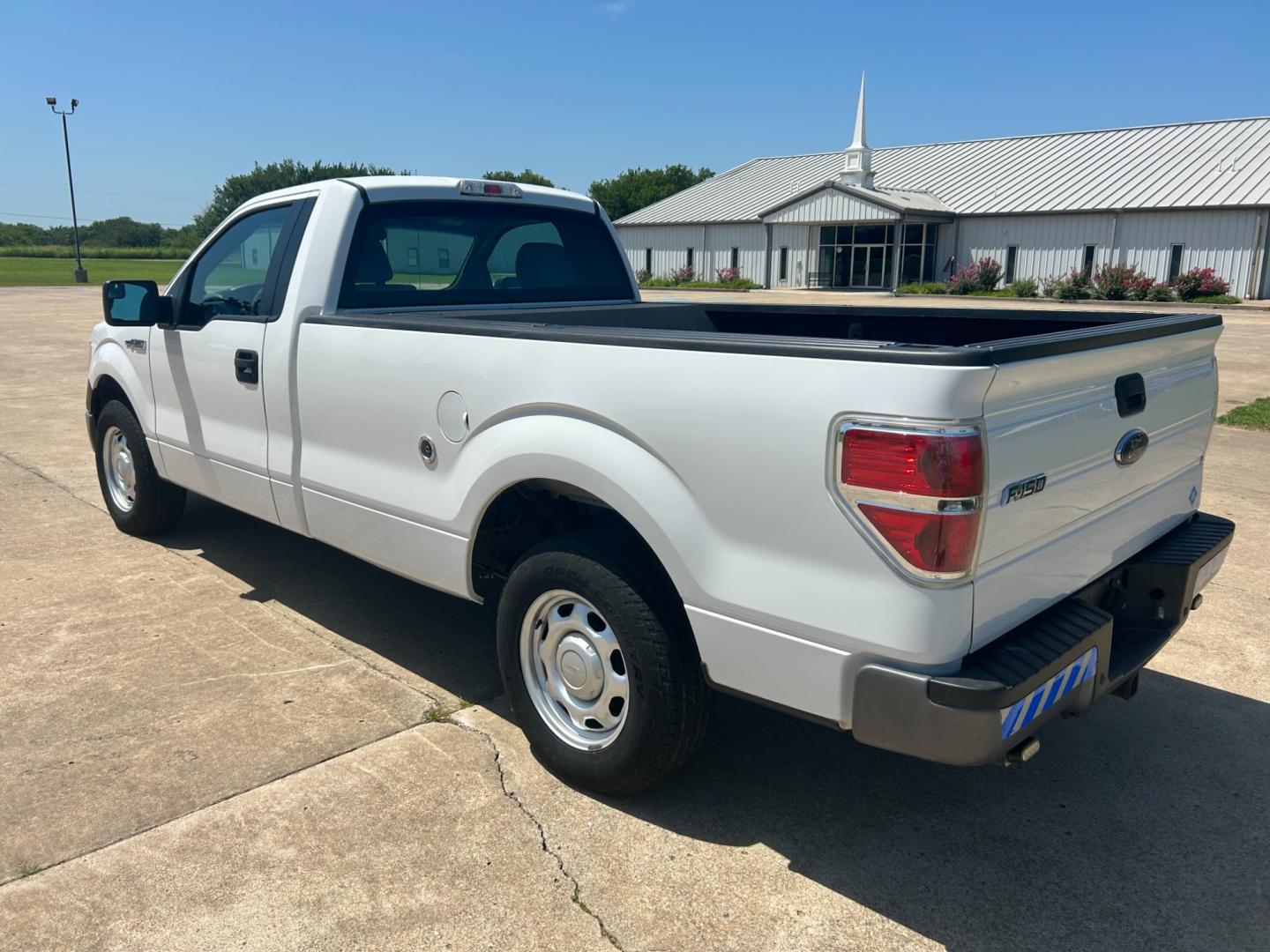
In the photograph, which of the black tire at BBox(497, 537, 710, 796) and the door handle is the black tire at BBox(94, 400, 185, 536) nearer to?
the door handle

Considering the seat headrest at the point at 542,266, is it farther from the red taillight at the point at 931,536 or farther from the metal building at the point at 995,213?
the metal building at the point at 995,213

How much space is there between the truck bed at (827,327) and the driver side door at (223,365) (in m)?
0.61

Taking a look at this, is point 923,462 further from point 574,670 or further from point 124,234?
point 124,234

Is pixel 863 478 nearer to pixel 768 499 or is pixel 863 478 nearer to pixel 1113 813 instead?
pixel 768 499

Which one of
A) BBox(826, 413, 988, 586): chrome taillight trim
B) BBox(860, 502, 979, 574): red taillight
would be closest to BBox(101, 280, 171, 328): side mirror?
BBox(826, 413, 988, 586): chrome taillight trim

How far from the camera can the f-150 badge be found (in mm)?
2383

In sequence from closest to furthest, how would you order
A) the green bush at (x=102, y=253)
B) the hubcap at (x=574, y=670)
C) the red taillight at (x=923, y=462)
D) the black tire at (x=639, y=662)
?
the red taillight at (x=923, y=462) < the black tire at (x=639, y=662) < the hubcap at (x=574, y=670) < the green bush at (x=102, y=253)

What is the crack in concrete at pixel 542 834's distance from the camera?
2645 mm

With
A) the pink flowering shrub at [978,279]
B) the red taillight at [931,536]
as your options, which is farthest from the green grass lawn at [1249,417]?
the pink flowering shrub at [978,279]

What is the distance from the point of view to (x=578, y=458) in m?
2.97

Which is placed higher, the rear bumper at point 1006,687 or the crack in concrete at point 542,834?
the rear bumper at point 1006,687

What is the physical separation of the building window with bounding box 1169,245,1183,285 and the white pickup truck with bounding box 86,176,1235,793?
127 feet

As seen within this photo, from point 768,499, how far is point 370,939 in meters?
1.54

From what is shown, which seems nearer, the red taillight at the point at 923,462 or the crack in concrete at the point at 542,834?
the red taillight at the point at 923,462
